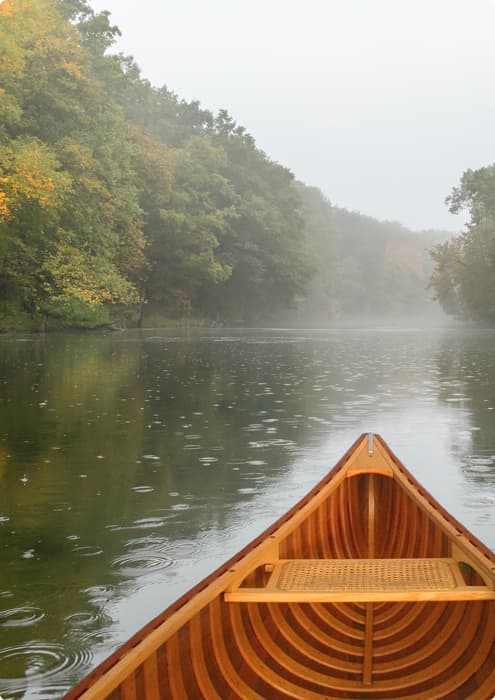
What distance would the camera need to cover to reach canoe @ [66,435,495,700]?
3779 mm

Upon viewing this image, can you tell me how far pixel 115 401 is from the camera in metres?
17.6

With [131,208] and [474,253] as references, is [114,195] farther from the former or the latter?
[474,253]

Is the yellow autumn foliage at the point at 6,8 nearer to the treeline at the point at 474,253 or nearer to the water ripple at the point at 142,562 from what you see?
the water ripple at the point at 142,562

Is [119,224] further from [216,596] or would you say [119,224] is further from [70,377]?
[216,596]

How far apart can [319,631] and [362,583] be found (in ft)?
1.24

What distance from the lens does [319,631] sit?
4.88 meters

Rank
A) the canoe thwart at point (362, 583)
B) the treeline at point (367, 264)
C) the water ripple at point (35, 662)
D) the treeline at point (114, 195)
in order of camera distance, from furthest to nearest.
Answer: the treeline at point (367, 264)
the treeline at point (114, 195)
the water ripple at point (35, 662)
the canoe thwart at point (362, 583)

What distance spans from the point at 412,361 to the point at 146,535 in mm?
24944

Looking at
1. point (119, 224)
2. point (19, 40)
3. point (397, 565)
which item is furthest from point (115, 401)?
point (119, 224)

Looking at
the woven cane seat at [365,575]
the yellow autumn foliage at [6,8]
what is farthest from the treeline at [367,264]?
the woven cane seat at [365,575]

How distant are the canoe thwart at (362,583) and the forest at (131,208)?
26361 millimetres

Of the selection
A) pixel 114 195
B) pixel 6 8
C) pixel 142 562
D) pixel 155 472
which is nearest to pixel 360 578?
pixel 142 562

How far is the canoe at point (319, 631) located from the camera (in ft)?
12.4

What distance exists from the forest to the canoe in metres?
26.5
